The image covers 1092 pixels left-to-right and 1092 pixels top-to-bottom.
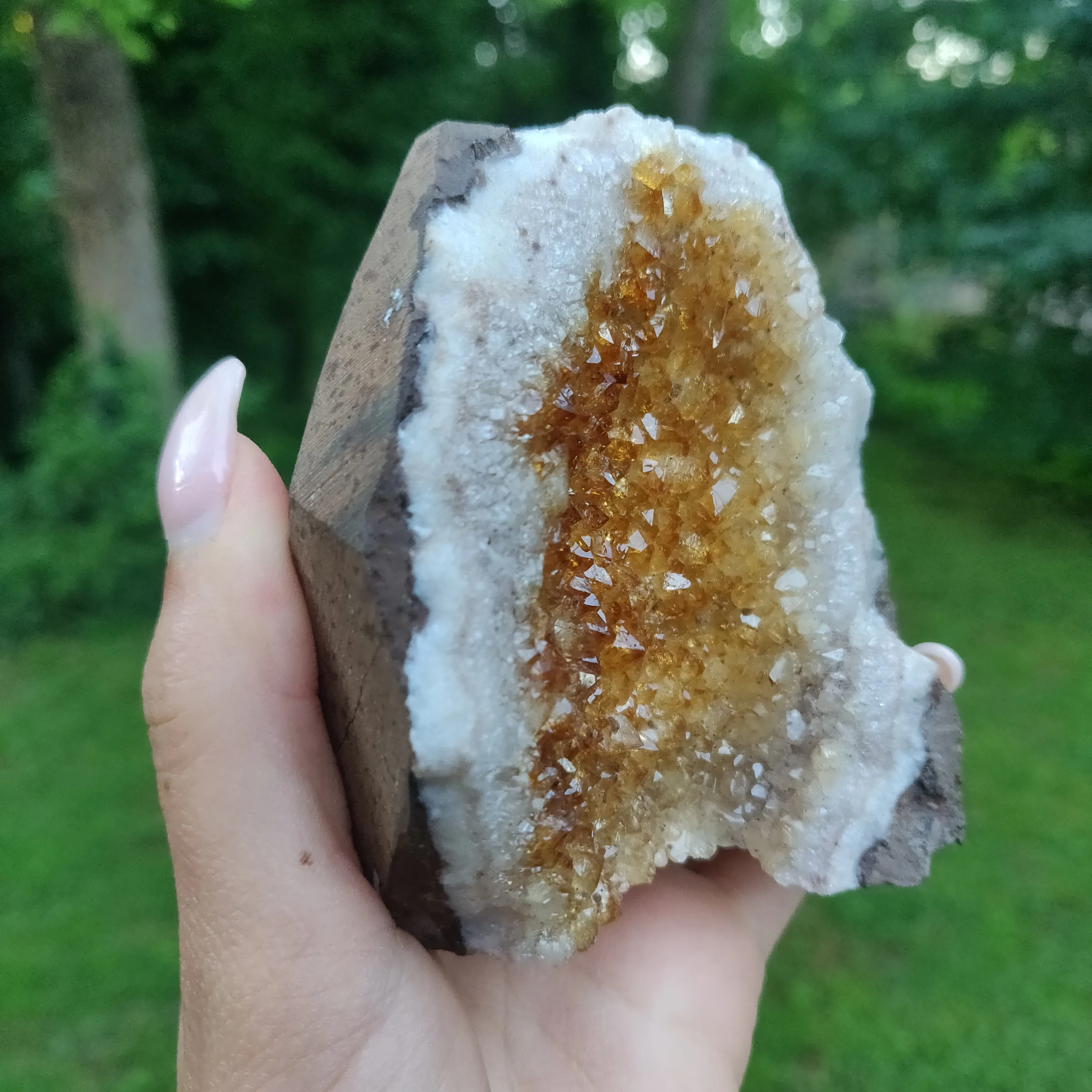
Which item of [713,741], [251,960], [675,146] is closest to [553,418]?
[675,146]

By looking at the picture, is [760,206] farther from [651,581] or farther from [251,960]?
[251,960]

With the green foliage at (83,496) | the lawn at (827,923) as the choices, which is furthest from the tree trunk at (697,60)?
the green foliage at (83,496)

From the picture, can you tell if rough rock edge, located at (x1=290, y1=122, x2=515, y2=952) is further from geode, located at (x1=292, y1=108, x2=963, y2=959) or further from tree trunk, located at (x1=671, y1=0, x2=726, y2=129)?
tree trunk, located at (x1=671, y1=0, x2=726, y2=129)

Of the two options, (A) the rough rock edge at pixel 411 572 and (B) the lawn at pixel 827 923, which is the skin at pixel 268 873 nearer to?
(A) the rough rock edge at pixel 411 572

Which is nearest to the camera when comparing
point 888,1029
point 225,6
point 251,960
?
point 251,960

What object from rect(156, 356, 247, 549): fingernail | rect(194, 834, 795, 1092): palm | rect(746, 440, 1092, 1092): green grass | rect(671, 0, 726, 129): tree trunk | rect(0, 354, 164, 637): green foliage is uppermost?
rect(156, 356, 247, 549): fingernail

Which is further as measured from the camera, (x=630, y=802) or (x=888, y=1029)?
(x=888, y=1029)

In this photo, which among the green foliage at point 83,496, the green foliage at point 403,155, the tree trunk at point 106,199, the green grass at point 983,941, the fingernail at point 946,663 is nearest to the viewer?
the fingernail at point 946,663

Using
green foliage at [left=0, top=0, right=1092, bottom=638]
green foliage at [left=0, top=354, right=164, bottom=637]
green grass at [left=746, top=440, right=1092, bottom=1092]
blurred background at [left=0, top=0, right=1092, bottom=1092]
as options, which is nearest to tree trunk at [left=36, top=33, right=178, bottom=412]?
blurred background at [left=0, top=0, right=1092, bottom=1092]
